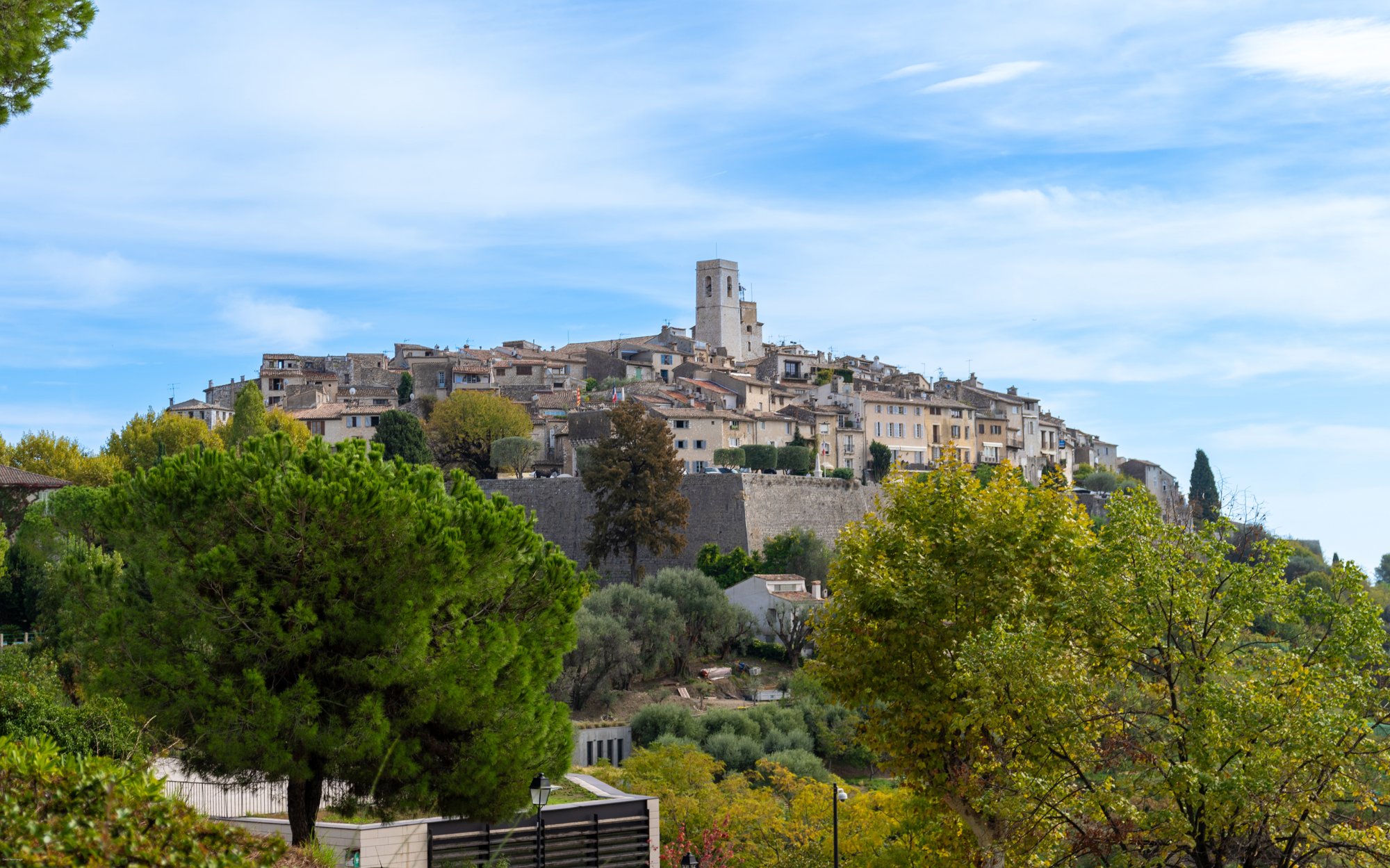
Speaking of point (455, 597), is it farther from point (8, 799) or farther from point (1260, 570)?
point (8, 799)

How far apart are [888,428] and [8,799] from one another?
246ft

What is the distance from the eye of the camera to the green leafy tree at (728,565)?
187ft

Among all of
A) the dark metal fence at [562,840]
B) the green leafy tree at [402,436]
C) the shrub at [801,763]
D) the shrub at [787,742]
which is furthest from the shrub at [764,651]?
the dark metal fence at [562,840]

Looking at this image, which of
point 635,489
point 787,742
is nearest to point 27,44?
point 787,742

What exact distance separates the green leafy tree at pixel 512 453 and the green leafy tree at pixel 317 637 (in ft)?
168

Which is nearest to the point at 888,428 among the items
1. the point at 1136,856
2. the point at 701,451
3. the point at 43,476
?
the point at 701,451

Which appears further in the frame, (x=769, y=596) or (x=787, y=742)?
(x=769, y=596)

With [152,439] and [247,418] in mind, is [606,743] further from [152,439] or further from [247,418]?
[152,439]

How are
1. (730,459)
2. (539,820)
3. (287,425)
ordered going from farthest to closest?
1. (287,425)
2. (730,459)
3. (539,820)

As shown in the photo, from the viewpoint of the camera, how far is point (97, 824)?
20.7ft

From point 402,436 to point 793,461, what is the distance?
1994cm

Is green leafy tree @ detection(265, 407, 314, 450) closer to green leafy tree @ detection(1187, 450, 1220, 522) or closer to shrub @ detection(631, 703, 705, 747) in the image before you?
shrub @ detection(631, 703, 705, 747)

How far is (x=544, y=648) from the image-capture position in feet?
59.7

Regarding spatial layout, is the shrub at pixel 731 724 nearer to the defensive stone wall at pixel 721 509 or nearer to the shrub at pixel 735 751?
the shrub at pixel 735 751
